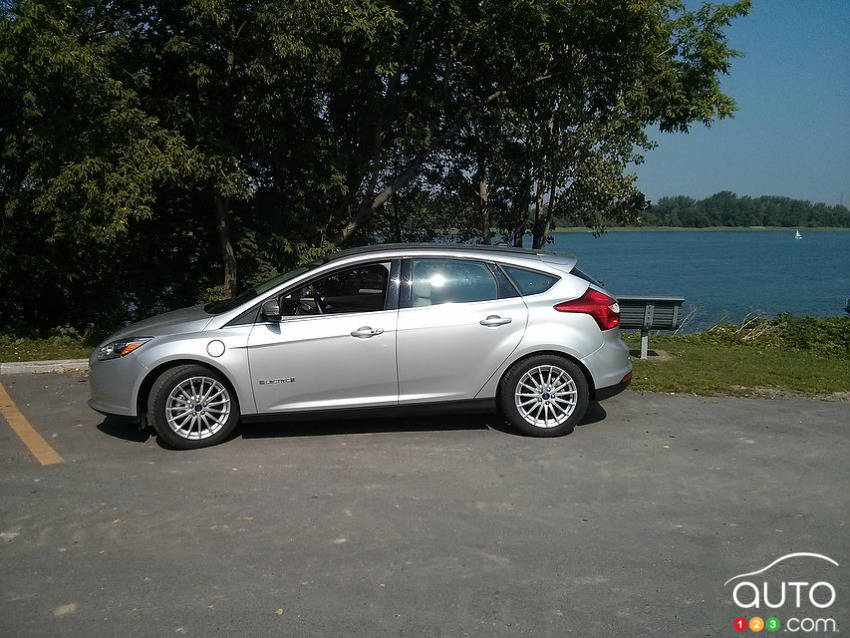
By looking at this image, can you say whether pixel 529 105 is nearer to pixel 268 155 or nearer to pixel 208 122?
pixel 268 155

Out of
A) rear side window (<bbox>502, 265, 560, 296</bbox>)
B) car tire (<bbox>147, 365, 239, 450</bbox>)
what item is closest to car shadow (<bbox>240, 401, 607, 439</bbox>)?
car tire (<bbox>147, 365, 239, 450</bbox>)

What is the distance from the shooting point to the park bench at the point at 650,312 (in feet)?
35.8

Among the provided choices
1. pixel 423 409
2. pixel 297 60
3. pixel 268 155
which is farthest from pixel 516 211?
pixel 423 409

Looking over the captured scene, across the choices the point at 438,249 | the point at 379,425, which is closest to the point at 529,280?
the point at 438,249

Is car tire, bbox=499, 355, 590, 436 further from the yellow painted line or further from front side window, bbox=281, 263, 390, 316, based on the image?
the yellow painted line

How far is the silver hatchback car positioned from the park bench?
4003 mm

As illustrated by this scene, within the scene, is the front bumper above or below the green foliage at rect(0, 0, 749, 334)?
below

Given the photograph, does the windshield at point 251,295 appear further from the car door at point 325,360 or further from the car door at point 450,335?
the car door at point 450,335

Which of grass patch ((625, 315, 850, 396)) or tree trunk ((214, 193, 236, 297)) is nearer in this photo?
grass patch ((625, 315, 850, 396))

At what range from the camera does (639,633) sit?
3607 mm

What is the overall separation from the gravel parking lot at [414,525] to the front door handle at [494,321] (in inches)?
38.3

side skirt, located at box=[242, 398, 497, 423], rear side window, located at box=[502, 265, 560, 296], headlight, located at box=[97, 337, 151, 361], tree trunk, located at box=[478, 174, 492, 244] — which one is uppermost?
tree trunk, located at box=[478, 174, 492, 244]

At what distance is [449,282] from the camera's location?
6.86m

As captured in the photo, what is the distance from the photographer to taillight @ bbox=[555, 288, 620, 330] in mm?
6859
